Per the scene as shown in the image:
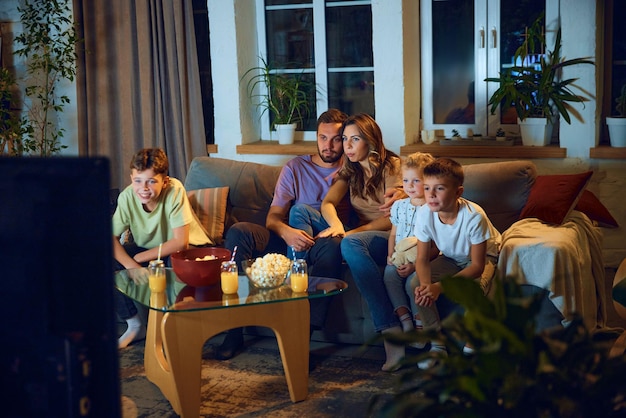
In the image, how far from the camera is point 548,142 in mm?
4559

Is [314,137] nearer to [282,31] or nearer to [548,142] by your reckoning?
[282,31]

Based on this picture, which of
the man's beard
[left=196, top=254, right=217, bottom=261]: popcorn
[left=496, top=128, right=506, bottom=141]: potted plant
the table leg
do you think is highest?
[left=496, top=128, right=506, bottom=141]: potted plant

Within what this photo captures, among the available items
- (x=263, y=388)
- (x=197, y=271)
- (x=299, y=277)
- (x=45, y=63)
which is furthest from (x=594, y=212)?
(x=45, y=63)

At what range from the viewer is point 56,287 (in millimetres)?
876

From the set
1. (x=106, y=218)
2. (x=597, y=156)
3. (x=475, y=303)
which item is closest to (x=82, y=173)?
(x=106, y=218)

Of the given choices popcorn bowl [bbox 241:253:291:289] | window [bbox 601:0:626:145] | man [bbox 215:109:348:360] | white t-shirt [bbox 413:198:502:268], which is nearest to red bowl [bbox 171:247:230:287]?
popcorn bowl [bbox 241:253:291:289]

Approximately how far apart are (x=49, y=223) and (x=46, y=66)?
4521mm

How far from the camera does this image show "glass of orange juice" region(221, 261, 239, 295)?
9.73 feet

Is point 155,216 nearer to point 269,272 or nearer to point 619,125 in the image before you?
point 269,272

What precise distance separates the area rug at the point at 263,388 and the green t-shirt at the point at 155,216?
55cm

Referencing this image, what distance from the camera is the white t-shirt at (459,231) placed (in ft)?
10.5

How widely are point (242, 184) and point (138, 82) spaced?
1.36 m

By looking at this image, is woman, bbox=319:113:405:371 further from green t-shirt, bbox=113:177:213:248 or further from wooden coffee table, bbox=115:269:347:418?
green t-shirt, bbox=113:177:213:248

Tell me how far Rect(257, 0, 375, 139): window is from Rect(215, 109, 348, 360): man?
114 cm
